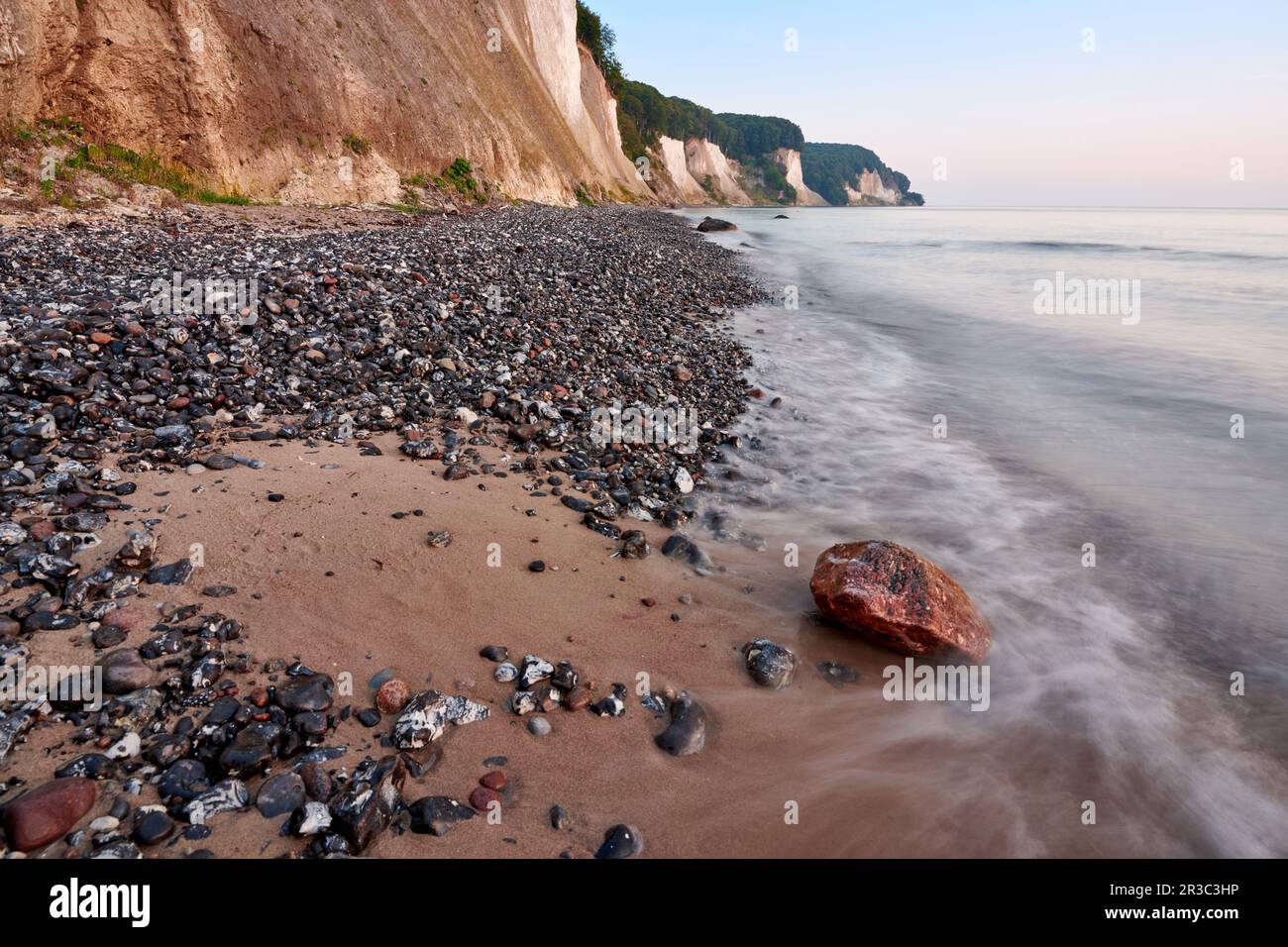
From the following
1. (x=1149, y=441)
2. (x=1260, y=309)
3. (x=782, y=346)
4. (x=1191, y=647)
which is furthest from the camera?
(x=1260, y=309)

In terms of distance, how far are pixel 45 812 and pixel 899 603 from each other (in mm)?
4267

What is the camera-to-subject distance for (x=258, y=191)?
16.9 meters

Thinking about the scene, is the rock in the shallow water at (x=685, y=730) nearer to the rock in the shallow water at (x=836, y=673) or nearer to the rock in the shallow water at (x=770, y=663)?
the rock in the shallow water at (x=770, y=663)

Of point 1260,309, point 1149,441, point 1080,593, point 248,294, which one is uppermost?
point 1260,309

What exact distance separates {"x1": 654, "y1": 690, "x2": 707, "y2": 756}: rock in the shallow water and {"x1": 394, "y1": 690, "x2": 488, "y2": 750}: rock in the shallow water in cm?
93

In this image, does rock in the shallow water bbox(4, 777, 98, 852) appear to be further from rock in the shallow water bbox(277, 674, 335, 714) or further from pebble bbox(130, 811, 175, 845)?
rock in the shallow water bbox(277, 674, 335, 714)

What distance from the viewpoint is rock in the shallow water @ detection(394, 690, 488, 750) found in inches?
113

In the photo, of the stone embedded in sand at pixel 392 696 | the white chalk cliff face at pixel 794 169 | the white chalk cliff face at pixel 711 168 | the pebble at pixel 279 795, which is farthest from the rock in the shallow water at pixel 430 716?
the white chalk cliff face at pixel 794 169

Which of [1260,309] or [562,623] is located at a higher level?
[1260,309]

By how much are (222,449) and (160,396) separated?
1.16 m

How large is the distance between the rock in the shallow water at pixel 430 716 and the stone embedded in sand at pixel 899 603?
7.89 feet

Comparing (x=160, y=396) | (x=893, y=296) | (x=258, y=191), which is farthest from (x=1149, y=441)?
(x=258, y=191)

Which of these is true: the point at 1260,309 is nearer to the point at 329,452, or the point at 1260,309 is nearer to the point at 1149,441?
the point at 1149,441

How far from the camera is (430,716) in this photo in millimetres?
2955
